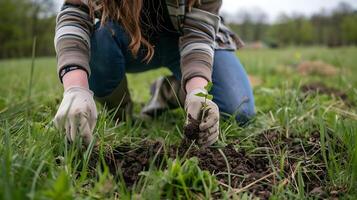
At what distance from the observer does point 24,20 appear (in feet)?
105

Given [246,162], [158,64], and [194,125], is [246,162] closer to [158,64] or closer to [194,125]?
[194,125]

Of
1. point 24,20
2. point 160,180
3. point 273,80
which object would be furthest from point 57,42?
point 24,20

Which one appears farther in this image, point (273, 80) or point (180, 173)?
point (273, 80)

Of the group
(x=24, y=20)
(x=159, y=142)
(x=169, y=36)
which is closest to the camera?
(x=159, y=142)

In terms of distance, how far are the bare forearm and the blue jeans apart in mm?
501

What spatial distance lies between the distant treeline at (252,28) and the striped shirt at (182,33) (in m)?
17.9

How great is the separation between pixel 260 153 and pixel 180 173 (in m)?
0.51

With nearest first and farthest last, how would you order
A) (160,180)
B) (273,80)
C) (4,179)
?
(4,179)
(160,180)
(273,80)

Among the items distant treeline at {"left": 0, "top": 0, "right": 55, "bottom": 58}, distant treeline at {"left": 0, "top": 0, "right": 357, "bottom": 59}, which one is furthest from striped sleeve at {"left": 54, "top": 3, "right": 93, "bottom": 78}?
distant treeline at {"left": 0, "top": 0, "right": 55, "bottom": 58}

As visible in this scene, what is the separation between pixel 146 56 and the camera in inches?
71.9

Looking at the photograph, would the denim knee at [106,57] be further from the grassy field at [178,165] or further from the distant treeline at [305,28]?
the distant treeline at [305,28]

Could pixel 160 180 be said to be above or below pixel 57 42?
below

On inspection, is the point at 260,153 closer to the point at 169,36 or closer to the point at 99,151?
the point at 99,151

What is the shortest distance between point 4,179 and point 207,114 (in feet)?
2.66
